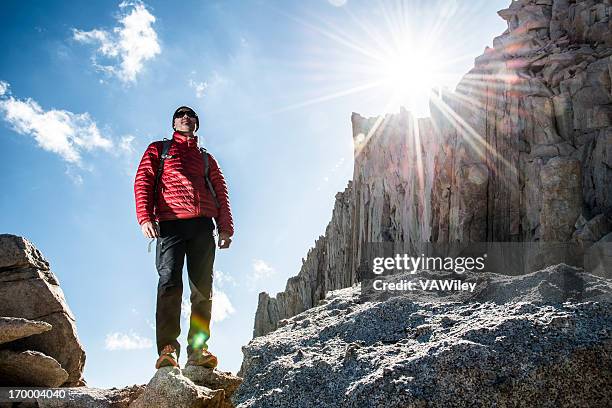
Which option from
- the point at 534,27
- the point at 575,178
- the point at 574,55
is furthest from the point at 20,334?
the point at 534,27

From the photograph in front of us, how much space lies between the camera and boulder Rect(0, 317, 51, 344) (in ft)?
20.9

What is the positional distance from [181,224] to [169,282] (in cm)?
77

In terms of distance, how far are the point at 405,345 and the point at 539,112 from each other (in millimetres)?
21081

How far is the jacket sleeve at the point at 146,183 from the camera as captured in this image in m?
6.38

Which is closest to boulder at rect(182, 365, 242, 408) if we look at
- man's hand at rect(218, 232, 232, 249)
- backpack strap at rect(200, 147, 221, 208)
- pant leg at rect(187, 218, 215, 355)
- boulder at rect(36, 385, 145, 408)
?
pant leg at rect(187, 218, 215, 355)

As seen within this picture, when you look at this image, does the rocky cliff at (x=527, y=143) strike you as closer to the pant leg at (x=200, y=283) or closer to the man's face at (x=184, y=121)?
the pant leg at (x=200, y=283)

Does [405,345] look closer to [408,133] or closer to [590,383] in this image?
[590,383]

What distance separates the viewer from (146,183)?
6.54 metres

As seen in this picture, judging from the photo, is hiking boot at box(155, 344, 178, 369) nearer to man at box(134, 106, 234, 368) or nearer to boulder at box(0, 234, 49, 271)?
man at box(134, 106, 234, 368)

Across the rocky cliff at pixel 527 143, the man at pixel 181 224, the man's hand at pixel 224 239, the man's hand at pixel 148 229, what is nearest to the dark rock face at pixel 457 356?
the man at pixel 181 224

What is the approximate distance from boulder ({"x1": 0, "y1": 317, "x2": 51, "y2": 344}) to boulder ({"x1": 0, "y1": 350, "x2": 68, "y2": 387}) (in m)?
0.22

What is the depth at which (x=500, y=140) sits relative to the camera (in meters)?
26.6

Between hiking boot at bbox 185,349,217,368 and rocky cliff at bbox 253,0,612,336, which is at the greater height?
rocky cliff at bbox 253,0,612,336

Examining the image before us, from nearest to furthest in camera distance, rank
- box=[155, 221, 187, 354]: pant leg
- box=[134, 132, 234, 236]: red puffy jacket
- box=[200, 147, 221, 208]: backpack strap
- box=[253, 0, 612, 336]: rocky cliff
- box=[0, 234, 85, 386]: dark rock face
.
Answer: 1. box=[155, 221, 187, 354]: pant leg
2. box=[134, 132, 234, 236]: red puffy jacket
3. box=[200, 147, 221, 208]: backpack strap
4. box=[0, 234, 85, 386]: dark rock face
5. box=[253, 0, 612, 336]: rocky cliff
